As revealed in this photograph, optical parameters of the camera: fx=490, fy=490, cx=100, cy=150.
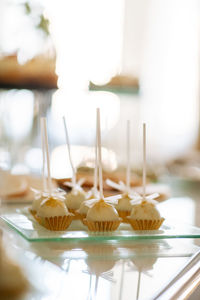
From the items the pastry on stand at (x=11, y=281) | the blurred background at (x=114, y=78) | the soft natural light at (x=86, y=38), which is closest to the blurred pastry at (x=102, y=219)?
the pastry on stand at (x=11, y=281)

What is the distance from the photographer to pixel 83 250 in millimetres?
667

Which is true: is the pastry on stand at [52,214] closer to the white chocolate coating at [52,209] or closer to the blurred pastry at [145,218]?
the white chocolate coating at [52,209]

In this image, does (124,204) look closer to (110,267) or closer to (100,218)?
(100,218)

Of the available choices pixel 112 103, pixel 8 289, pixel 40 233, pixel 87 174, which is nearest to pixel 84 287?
pixel 8 289

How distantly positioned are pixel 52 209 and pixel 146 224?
0.15 meters

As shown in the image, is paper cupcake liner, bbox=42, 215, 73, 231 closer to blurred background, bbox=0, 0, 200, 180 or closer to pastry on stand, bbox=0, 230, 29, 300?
pastry on stand, bbox=0, 230, 29, 300

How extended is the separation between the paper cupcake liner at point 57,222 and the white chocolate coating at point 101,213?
4 centimetres

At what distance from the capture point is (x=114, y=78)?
5.20 ft

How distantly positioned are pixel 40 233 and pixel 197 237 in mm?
239

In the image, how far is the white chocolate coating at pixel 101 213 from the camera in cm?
75

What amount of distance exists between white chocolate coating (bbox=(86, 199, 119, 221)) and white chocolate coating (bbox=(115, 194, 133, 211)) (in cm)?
9

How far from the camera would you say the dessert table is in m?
0.47

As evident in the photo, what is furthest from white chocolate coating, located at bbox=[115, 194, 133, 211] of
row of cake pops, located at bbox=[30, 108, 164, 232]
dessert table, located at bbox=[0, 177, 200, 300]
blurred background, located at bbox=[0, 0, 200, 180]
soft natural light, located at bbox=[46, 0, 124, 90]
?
soft natural light, located at bbox=[46, 0, 124, 90]

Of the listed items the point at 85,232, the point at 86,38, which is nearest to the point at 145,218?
the point at 85,232
